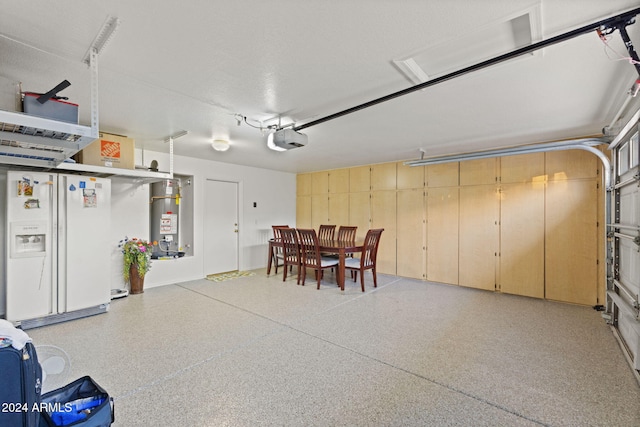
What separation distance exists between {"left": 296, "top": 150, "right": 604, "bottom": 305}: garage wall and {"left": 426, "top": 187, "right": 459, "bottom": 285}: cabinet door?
0.7 inches

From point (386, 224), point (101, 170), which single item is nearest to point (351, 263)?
point (386, 224)

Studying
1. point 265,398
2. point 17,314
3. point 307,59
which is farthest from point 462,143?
point 17,314

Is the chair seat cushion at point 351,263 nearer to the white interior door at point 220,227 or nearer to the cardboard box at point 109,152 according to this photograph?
the white interior door at point 220,227

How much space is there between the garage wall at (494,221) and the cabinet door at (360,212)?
22 mm

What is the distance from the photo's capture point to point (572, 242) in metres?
3.95

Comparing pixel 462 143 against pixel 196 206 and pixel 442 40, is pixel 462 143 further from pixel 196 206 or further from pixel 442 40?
pixel 196 206

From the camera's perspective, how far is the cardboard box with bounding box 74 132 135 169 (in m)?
3.42

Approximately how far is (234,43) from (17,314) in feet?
12.2

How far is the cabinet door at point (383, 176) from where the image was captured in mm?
5781

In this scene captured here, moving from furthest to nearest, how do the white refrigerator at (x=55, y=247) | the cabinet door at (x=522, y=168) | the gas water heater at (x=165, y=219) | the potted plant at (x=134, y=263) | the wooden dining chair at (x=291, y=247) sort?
the gas water heater at (x=165, y=219) < the wooden dining chair at (x=291, y=247) < the potted plant at (x=134, y=263) < the cabinet door at (x=522, y=168) < the white refrigerator at (x=55, y=247)

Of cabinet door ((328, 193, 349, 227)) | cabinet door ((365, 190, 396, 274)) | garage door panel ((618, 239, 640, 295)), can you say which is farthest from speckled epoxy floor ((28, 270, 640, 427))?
cabinet door ((328, 193, 349, 227))

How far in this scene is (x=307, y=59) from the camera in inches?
75.7

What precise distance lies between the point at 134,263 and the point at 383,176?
15.6ft

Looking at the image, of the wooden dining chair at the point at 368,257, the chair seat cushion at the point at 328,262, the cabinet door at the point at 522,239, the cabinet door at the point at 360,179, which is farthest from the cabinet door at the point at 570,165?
the chair seat cushion at the point at 328,262
